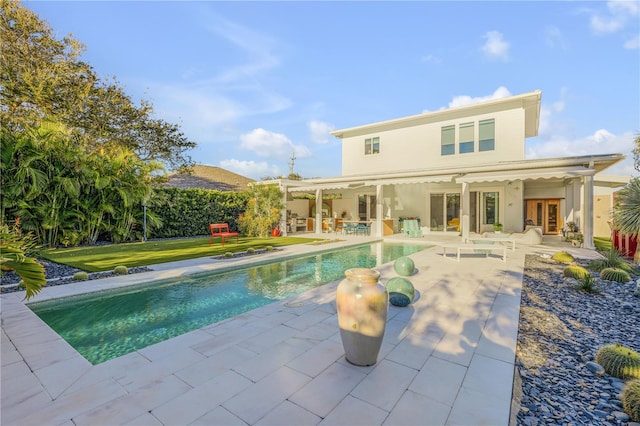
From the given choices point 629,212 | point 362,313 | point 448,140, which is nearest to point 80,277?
point 362,313

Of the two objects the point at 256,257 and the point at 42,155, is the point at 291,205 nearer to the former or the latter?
the point at 256,257

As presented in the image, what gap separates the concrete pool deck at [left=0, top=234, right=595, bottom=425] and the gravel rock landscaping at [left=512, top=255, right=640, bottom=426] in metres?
0.34

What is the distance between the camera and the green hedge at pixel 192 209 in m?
21.5

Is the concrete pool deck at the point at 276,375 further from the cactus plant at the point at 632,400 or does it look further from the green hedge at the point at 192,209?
the green hedge at the point at 192,209

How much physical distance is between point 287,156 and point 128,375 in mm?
71495

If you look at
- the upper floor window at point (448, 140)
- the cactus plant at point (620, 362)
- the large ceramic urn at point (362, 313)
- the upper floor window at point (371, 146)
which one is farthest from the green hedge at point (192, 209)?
the cactus plant at point (620, 362)

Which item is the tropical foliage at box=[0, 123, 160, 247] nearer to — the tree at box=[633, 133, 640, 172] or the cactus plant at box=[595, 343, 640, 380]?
the cactus plant at box=[595, 343, 640, 380]

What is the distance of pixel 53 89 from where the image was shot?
21266mm

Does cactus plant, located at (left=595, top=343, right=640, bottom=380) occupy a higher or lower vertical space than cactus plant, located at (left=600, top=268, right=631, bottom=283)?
lower

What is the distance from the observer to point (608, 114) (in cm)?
2052

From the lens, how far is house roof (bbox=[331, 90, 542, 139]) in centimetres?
2217

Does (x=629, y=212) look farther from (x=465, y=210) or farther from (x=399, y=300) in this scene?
(x=399, y=300)

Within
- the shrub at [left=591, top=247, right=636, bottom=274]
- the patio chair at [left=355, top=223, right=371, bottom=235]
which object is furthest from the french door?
the shrub at [left=591, top=247, right=636, bottom=274]

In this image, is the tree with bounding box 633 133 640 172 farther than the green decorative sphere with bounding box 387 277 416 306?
Yes
